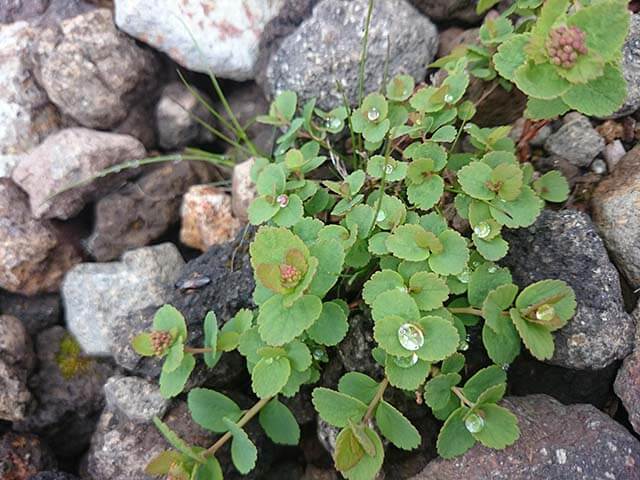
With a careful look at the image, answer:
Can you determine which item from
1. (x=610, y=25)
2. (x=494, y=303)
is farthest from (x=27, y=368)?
(x=610, y=25)

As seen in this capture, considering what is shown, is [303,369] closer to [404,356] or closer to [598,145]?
[404,356]

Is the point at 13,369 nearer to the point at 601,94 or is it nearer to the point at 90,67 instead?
the point at 90,67

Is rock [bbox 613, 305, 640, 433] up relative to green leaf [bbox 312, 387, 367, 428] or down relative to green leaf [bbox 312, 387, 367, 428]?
down

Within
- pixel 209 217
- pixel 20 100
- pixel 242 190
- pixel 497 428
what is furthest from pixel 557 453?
pixel 20 100

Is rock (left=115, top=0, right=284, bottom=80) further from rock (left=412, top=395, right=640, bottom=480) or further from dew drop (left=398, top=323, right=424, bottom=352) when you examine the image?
rock (left=412, top=395, right=640, bottom=480)

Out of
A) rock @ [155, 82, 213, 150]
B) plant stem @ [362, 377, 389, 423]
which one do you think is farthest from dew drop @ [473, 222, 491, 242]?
rock @ [155, 82, 213, 150]

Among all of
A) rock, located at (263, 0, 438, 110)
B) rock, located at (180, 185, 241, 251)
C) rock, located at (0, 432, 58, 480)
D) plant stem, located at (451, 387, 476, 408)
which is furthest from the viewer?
rock, located at (180, 185, 241, 251)
